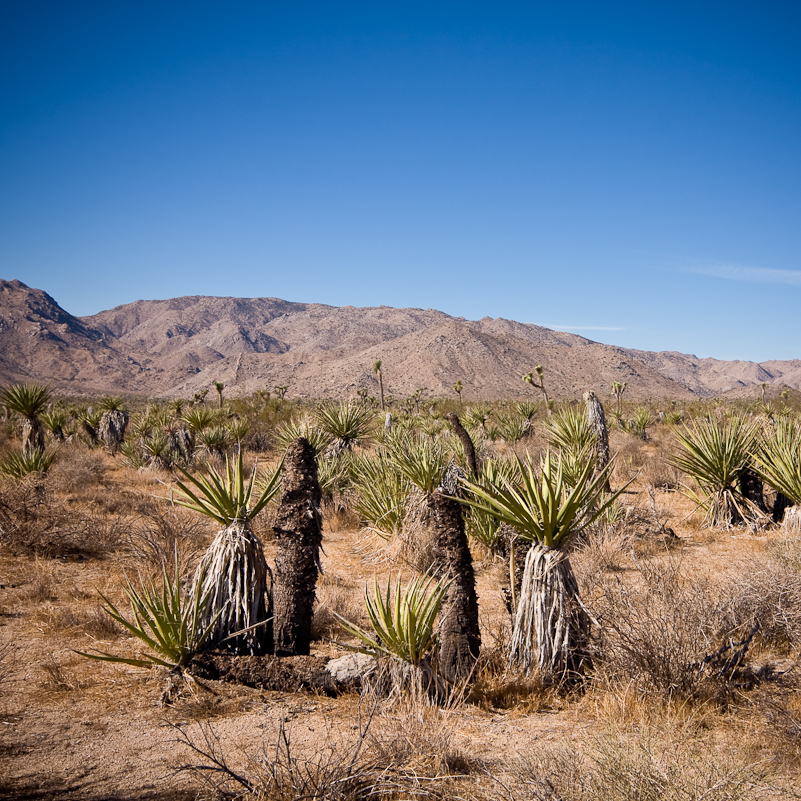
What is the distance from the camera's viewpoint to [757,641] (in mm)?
4613

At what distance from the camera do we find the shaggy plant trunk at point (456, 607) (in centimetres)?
419

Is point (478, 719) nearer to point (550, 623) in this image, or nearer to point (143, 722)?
point (550, 623)

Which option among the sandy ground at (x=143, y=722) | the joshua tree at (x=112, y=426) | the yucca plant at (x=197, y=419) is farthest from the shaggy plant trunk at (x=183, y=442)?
the sandy ground at (x=143, y=722)

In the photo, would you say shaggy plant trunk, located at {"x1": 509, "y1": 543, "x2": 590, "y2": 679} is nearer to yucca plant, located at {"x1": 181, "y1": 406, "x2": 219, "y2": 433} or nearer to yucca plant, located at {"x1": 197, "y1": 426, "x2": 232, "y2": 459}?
yucca plant, located at {"x1": 197, "y1": 426, "x2": 232, "y2": 459}

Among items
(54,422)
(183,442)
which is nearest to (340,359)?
(183,442)

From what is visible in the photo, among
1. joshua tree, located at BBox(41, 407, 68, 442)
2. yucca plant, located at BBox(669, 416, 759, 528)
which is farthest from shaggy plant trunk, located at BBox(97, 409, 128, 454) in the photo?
yucca plant, located at BBox(669, 416, 759, 528)

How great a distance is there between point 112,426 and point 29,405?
607cm

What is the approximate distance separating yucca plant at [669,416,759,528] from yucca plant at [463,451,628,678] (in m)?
5.07

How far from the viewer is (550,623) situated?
13.8 feet

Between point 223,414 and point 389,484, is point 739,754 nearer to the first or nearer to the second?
point 389,484

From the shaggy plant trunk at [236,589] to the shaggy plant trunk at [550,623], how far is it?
226 cm

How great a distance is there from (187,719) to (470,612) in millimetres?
2293

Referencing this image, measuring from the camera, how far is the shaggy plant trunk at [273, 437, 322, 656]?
4.75m

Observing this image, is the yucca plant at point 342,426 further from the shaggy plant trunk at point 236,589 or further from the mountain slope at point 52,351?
the mountain slope at point 52,351
